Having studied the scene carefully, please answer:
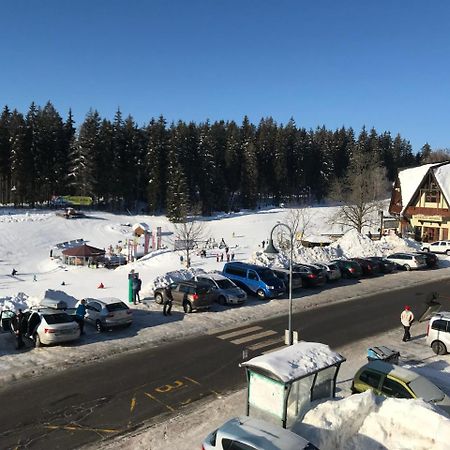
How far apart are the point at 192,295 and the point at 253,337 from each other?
463 cm

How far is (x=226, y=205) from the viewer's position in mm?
98562

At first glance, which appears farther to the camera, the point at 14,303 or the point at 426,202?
the point at 426,202

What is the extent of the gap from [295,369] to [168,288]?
517 inches

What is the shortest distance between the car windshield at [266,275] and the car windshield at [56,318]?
11947 millimetres

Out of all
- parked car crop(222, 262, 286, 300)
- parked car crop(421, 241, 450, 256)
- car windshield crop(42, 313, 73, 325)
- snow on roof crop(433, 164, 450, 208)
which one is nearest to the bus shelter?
car windshield crop(42, 313, 73, 325)

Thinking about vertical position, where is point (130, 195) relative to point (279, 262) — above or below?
above

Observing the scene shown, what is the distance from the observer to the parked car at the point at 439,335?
59.0 ft

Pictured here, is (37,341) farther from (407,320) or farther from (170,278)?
(407,320)

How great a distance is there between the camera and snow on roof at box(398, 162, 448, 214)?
52.3m

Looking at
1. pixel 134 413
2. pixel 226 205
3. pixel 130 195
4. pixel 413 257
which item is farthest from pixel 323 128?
→ pixel 134 413

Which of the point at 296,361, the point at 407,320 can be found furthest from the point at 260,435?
the point at 407,320

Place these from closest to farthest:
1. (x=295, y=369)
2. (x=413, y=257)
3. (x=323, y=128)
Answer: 1. (x=295, y=369)
2. (x=413, y=257)
3. (x=323, y=128)

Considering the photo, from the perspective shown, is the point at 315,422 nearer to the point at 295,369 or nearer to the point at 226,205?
the point at 295,369

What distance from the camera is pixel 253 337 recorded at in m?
19.6
